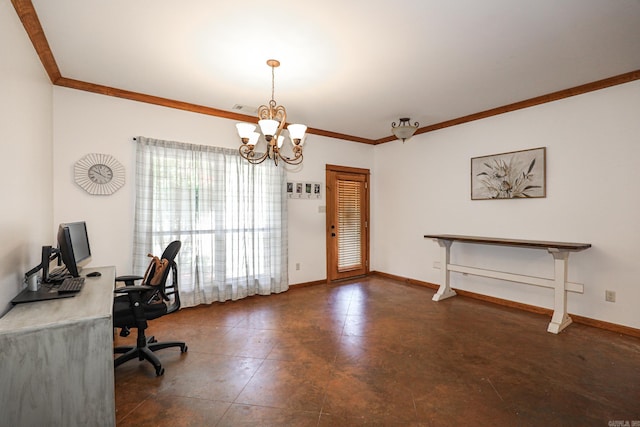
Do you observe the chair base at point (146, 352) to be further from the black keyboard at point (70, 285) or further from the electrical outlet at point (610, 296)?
the electrical outlet at point (610, 296)

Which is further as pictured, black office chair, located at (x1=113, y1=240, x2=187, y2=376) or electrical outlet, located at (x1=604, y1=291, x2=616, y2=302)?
electrical outlet, located at (x1=604, y1=291, x2=616, y2=302)

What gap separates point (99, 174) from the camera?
3244 mm

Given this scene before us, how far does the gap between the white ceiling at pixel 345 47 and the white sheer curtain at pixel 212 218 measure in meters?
0.83

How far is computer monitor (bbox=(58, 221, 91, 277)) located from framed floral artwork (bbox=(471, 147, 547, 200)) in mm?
4575

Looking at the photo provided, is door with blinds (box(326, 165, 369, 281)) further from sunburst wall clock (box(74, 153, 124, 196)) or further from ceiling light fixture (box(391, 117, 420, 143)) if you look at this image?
sunburst wall clock (box(74, 153, 124, 196))

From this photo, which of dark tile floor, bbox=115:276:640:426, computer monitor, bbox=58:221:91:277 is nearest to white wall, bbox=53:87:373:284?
computer monitor, bbox=58:221:91:277

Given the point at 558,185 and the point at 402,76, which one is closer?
the point at 402,76

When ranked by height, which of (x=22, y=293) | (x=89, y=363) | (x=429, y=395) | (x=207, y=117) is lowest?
(x=429, y=395)

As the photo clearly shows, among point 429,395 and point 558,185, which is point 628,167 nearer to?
point 558,185

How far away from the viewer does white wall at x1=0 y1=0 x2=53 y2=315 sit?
1.75 meters

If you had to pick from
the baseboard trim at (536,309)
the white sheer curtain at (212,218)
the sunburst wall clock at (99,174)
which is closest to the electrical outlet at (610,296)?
the baseboard trim at (536,309)

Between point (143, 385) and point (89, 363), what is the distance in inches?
34.5

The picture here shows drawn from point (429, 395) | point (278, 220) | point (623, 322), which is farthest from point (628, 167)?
point (278, 220)

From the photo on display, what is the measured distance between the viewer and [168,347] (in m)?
2.64
